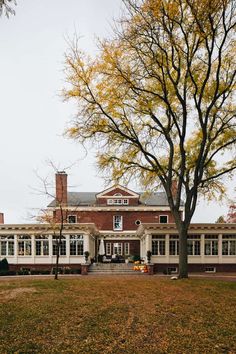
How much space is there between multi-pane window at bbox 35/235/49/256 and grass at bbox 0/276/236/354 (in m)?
15.6

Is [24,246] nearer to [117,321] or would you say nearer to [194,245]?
[194,245]

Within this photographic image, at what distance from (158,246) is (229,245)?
21.6 feet

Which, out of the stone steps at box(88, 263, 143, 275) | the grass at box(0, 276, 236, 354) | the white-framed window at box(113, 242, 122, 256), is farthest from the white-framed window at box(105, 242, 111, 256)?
the grass at box(0, 276, 236, 354)

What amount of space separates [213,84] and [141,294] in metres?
14.2

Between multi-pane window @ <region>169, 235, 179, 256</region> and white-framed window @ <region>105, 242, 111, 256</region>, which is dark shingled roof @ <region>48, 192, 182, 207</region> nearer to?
white-framed window @ <region>105, 242, 111, 256</region>

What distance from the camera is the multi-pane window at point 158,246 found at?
27.9 metres

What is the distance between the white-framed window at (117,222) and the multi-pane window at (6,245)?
1405cm

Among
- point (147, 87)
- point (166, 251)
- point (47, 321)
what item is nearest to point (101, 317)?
point (47, 321)

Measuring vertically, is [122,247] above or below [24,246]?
below

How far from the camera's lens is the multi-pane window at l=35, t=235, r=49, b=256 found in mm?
28375

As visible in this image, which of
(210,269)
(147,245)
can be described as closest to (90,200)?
(147,245)

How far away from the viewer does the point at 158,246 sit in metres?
28.0

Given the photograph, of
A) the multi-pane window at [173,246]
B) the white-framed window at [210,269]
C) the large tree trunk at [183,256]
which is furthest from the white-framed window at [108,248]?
the large tree trunk at [183,256]

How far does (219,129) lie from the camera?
19969mm
